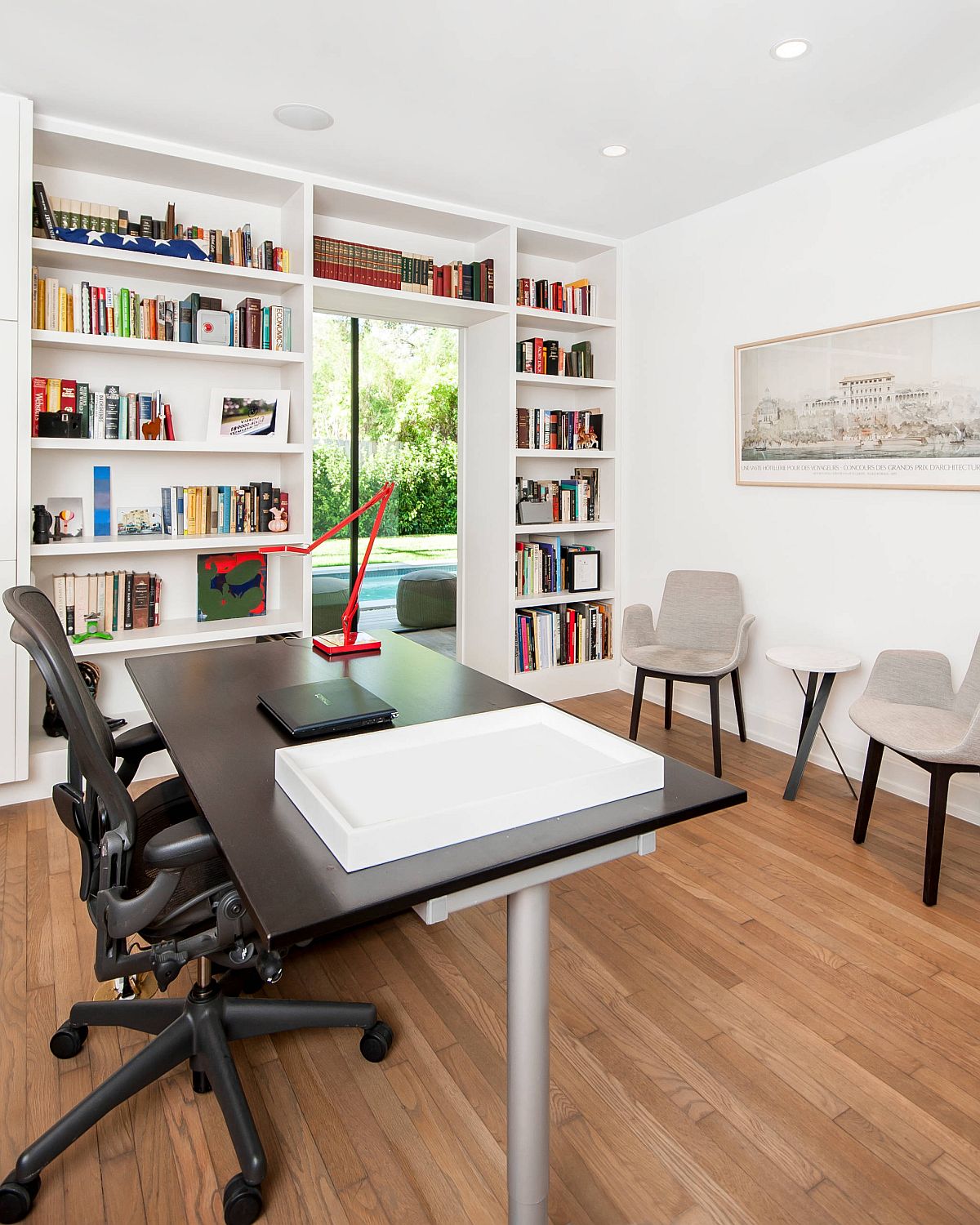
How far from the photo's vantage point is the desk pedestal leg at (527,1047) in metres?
1.26

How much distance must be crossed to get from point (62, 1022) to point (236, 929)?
2.75ft

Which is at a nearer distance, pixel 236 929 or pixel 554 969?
pixel 236 929

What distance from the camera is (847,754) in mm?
3574

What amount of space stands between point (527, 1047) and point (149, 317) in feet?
10.7

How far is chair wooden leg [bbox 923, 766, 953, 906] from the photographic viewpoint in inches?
97.0

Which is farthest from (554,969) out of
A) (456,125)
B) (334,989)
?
(456,125)

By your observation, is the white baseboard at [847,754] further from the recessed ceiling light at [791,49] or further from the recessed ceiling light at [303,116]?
the recessed ceiling light at [303,116]

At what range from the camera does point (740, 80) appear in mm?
2768

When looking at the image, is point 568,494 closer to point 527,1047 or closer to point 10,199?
point 10,199

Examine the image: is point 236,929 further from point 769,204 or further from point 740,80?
point 769,204

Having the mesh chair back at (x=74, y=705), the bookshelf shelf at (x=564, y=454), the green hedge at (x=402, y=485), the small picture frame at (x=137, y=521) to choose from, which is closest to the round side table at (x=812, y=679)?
the bookshelf shelf at (x=564, y=454)

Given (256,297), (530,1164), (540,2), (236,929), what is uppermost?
(540,2)

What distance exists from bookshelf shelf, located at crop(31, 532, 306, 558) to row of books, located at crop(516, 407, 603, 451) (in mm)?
1485


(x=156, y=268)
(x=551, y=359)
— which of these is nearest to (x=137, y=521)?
(x=156, y=268)
